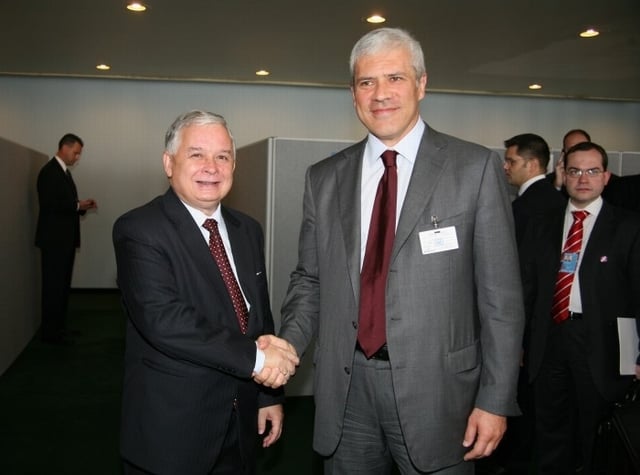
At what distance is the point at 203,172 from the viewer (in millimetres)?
1816

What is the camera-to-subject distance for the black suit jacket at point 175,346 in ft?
5.59

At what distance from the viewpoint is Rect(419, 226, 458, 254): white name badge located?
64.5 inches

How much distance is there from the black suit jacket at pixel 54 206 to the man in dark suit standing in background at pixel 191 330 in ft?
14.3

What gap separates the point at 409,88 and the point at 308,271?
0.63 meters

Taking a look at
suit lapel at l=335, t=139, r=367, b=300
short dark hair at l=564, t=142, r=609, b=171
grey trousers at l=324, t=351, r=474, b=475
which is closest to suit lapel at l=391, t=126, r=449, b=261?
suit lapel at l=335, t=139, r=367, b=300

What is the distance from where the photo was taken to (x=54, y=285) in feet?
19.4

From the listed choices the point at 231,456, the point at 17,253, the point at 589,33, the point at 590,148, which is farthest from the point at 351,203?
Result: the point at 589,33

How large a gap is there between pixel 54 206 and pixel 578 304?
469cm

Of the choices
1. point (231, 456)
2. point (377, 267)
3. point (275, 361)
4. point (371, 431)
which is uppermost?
point (377, 267)

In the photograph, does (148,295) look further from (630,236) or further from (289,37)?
(289,37)

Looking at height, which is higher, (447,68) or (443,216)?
(447,68)

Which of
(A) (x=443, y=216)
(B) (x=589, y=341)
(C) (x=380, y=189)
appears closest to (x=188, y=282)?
(C) (x=380, y=189)

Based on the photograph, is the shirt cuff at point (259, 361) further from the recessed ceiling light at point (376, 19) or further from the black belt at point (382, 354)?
the recessed ceiling light at point (376, 19)

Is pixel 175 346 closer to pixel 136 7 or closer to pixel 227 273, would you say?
pixel 227 273
